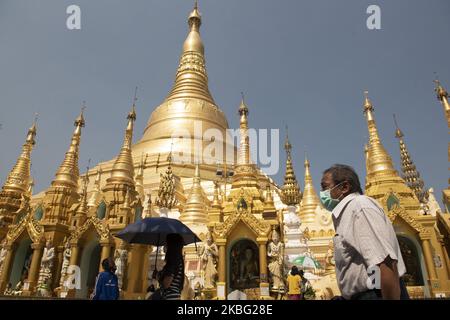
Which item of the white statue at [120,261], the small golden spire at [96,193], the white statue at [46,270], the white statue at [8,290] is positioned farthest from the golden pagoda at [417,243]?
the white statue at [8,290]

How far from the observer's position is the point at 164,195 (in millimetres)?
22984

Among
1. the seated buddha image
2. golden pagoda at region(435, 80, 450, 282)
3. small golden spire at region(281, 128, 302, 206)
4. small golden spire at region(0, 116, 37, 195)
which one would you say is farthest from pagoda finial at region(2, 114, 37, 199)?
golden pagoda at region(435, 80, 450, 282)

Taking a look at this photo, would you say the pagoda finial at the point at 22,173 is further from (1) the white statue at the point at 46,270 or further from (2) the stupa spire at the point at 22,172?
Result: (1) the white statue at the point at 46,270

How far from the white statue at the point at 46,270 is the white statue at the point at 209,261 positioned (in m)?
7.14

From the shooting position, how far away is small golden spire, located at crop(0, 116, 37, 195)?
890 inches

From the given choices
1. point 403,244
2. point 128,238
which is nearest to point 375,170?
point 403,244

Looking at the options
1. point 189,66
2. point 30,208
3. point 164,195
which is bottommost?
point 30,208

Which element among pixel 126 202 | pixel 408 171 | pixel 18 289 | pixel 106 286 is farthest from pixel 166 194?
pixel 408 171

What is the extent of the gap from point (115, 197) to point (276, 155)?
11.2 m

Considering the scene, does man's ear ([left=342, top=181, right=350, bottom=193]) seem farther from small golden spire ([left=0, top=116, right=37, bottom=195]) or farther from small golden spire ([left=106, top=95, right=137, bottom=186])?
small golden spire ([left=0, top=116, right=37, bottom=195])

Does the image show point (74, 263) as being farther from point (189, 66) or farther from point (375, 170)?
point (189, 66)

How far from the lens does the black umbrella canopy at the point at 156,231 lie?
5.98m

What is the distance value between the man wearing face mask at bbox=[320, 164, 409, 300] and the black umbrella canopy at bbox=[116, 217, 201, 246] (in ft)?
13.4

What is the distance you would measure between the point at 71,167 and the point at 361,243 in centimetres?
2234
